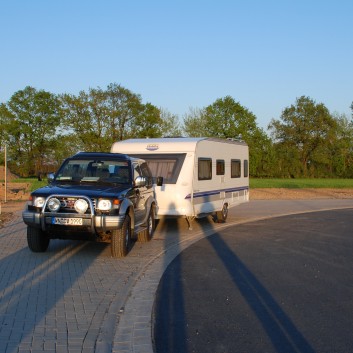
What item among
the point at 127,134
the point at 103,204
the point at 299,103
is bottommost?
the point at 103,204

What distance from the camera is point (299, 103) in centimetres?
9050

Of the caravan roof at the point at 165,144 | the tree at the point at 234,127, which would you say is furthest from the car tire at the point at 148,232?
the tree at the point at 234,127

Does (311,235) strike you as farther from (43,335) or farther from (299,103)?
(299,103)

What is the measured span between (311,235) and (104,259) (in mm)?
6419

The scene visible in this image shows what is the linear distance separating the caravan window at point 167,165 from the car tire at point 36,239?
4758 millimetres

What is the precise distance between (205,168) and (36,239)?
20.7 ft

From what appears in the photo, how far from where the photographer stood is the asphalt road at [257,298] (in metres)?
5.43

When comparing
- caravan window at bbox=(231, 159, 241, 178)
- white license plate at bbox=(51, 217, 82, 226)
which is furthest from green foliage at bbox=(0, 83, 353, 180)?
white license plate at bbox=(51, 217, 82, 226)

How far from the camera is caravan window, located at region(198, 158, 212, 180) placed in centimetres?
1484

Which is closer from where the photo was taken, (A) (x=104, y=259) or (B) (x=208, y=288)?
(B) (x=208, y=288)

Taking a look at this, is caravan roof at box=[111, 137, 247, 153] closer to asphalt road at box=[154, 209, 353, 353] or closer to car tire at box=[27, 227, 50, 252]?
asphalt road at box=[154, 209, 353, 353]

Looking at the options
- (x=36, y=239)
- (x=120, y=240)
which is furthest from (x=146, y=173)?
(x=36, y=239)

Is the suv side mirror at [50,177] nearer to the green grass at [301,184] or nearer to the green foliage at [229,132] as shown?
the green grass at [301,184]

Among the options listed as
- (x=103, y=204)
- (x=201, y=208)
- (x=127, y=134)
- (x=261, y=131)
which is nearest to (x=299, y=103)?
(x=261, y=131)
